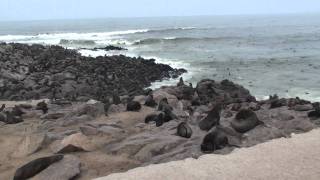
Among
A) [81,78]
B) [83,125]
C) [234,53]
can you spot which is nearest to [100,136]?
[83,125]

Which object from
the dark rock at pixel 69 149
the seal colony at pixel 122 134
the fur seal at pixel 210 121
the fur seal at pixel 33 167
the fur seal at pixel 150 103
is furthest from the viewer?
the fur seal at pixel 150 103

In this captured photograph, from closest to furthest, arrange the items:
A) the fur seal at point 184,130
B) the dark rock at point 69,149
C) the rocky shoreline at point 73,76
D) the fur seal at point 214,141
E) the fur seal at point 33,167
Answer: the fur seal at point 33,167
the fur seal at point 214,141
the dark rock at point 69,149
the fur seal at point 184,130
the rocky shoreline at point 73,76

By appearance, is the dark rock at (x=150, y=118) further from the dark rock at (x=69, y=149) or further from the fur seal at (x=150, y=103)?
the dark rock at (x=69, y=149)

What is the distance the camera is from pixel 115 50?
47.6 metres

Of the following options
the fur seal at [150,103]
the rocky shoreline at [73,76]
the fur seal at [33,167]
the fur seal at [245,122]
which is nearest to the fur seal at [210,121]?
the fur seal at [245,122]

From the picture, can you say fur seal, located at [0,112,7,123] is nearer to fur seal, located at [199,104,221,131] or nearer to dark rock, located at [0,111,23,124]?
dark rock, located at [0,111,23,124]

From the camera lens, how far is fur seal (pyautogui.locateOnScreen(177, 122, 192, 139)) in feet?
29.8

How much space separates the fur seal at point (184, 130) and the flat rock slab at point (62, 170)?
199 cm

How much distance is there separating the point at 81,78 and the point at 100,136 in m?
14.3

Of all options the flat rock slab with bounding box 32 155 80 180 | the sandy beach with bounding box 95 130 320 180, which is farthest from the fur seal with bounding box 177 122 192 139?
the flat rock slab with bounding box 32 155 80 180

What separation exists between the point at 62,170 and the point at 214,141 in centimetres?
241

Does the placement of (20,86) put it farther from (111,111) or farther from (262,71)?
(262,71)

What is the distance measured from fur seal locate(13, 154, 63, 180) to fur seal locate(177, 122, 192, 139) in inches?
89.5

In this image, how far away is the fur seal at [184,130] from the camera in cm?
908
